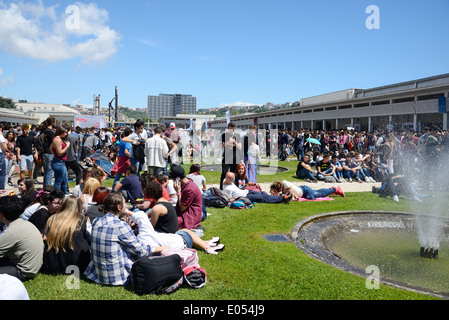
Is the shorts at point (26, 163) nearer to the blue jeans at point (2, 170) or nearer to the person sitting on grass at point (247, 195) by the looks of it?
the blue jeans at point (2, 170)

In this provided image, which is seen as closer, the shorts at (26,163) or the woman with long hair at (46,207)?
the woman with long hair at (46,207)

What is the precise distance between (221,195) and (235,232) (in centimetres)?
226

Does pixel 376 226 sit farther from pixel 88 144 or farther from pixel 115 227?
pixel 88 144

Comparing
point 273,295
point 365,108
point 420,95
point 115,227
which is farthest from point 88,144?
point 365,108

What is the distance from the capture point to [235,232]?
6457mm

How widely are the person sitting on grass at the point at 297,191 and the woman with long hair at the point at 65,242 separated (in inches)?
242

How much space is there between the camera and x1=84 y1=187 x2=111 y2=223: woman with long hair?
523 centimetres

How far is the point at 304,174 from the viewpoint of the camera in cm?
1363

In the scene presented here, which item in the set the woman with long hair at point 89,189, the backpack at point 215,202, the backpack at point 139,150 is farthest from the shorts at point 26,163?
the backpack at point 215,202

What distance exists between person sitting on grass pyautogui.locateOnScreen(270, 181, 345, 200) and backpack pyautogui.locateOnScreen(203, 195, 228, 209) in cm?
178

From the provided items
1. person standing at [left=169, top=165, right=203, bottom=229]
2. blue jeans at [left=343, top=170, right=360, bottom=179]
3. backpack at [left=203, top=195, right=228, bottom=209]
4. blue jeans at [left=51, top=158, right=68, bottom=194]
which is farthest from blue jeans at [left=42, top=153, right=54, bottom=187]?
blue jeans at [left=343, top=170, right=360, bottom=179]

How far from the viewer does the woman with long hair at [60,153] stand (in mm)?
7936

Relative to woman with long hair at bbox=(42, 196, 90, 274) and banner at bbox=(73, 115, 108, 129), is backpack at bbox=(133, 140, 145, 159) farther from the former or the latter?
banner at bbox=(73, 115, 108, 129)
